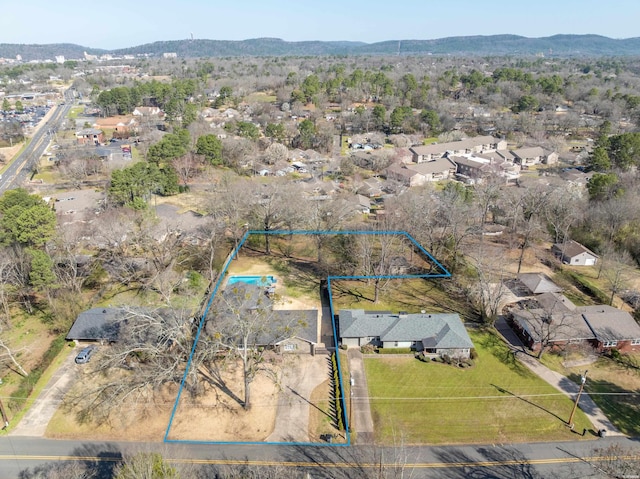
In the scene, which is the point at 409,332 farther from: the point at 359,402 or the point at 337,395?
the point at 337,395

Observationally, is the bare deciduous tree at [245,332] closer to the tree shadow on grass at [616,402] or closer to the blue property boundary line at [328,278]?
the blue property boundary line at [328,278]

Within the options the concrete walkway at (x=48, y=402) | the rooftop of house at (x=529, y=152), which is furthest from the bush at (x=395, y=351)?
the rooftop of house at (x=529, y=152)

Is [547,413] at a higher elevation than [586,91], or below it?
below

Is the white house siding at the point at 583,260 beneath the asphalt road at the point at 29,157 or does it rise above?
beneath

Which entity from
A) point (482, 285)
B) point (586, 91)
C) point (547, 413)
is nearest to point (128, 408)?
point (547, 413)

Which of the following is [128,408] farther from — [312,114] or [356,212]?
[312,114]
